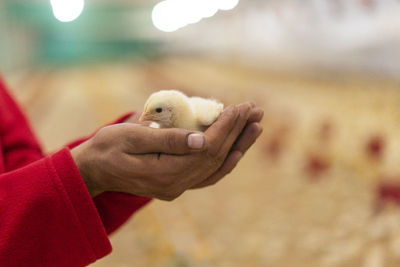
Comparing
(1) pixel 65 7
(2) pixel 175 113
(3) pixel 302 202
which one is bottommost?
(3) pixel 302 202

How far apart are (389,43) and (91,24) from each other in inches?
520

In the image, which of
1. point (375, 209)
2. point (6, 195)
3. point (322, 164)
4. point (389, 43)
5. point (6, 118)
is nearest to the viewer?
point (6, 195)

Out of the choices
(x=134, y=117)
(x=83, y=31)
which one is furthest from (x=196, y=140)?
(x=83, y=31)

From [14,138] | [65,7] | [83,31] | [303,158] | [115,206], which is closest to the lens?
[115,206]

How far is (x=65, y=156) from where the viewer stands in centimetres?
64

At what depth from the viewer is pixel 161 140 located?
1.95 ft

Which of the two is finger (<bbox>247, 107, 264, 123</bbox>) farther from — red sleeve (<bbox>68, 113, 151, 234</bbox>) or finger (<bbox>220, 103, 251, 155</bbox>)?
red sleeve (<bbox>68, 113, 151, 234</bbox>)

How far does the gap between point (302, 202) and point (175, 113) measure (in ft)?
4.84

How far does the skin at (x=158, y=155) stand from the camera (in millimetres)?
604

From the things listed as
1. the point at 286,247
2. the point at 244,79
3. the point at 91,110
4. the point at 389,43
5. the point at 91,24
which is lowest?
the point at 286,247

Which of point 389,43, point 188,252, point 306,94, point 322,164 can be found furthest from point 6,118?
point 306,94

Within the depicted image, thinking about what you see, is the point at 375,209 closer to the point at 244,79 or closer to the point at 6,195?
the point at 6,195

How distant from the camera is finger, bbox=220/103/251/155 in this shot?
25.5 inches

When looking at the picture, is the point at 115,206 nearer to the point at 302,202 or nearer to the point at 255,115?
the point at 255,115
